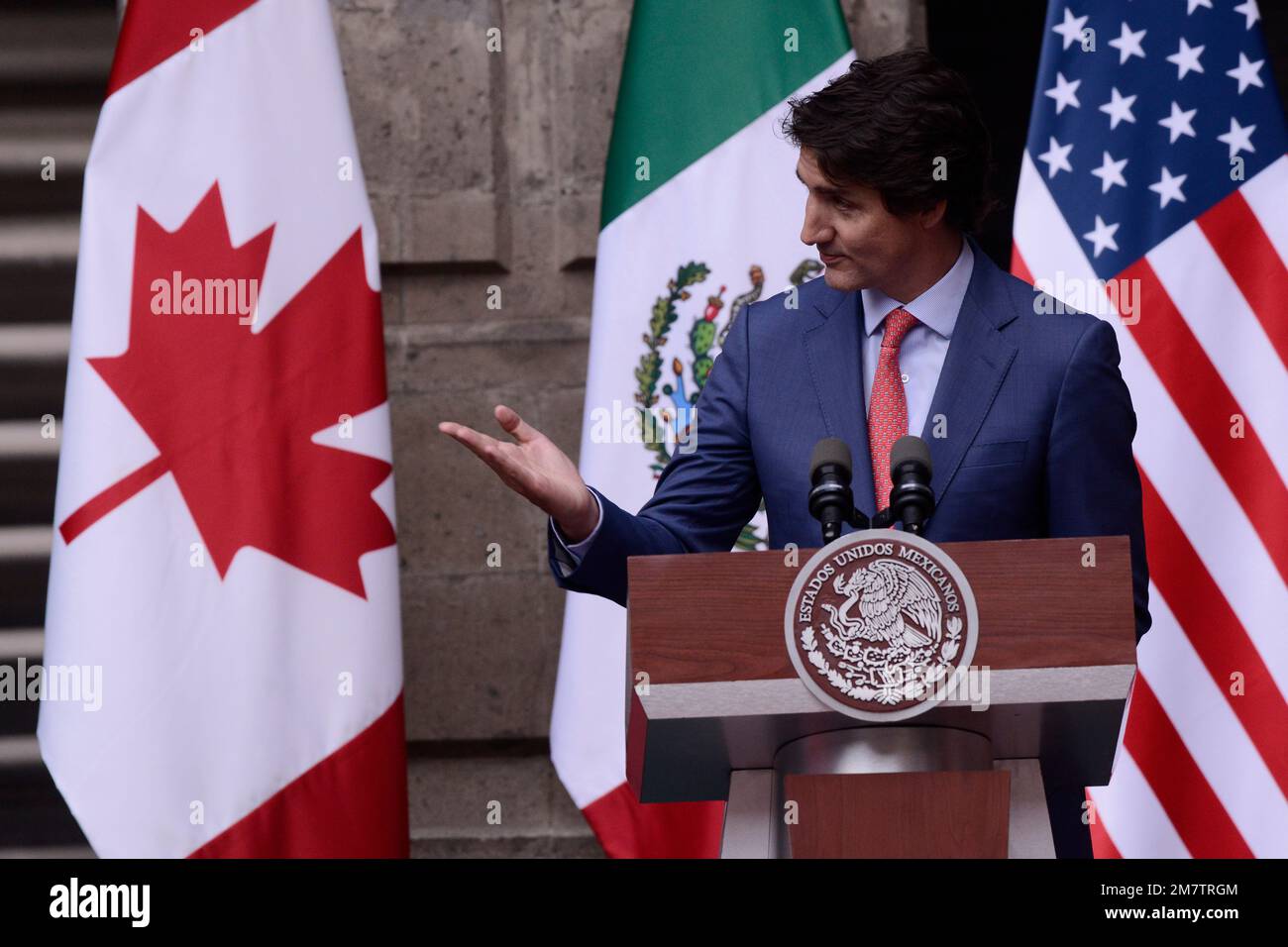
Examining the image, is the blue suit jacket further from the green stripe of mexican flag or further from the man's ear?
the green stripe of mexican flag

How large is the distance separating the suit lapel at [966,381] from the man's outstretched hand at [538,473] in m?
0.52

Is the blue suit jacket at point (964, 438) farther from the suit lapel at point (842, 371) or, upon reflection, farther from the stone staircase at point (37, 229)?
the stone staircase at point (37, 229)

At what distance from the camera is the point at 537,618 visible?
4816 millimetres

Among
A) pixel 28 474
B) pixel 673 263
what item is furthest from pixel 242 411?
pixel 28 474

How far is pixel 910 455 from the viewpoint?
6.76ft

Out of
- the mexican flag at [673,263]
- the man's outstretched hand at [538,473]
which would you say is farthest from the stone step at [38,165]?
the man's outstretched hand at [538,473]

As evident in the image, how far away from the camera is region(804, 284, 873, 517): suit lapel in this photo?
8.02 feet

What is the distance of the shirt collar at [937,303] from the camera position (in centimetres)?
258

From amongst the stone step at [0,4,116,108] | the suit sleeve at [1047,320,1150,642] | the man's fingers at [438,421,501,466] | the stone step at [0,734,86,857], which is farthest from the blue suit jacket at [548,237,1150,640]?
the stone step at [0,4,116,108]

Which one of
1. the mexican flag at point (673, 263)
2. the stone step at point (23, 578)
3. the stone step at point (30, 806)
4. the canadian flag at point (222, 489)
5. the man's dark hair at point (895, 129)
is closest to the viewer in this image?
the man's dark hair at point (895, 129)

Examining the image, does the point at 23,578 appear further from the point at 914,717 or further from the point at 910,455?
the point at 914,717

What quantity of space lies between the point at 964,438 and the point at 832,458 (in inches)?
16.7

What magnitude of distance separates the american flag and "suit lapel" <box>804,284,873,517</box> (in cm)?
160

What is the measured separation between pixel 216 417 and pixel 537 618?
1.32 m
